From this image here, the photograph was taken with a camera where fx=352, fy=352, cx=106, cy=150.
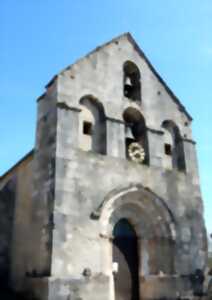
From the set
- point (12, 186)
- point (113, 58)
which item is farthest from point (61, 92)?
point (12, 186)

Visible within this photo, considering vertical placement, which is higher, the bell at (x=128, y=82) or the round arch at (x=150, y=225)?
the bell at (x=128, y=82)

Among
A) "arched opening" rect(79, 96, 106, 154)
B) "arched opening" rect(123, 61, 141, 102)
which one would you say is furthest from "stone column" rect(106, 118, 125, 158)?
"arched opening" rect(123, 61, 141, 102)

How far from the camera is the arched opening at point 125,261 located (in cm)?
1080

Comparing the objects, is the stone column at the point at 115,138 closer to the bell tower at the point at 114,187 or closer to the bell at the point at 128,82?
the bell tower at the point at 114,187

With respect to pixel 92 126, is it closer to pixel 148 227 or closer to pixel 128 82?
pixel 128 82

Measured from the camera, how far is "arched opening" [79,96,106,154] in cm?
1141

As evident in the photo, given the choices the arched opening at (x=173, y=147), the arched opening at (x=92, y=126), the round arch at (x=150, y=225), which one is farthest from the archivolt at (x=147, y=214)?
the arched opening at (x=173, y=147)

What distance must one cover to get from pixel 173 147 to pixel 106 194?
441cm

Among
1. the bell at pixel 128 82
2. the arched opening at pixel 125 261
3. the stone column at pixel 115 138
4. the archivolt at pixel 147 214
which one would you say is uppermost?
the bell at pixel 128 82

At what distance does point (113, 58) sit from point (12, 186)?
19.4ft

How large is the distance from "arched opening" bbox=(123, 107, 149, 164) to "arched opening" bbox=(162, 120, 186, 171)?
1113 millimetres

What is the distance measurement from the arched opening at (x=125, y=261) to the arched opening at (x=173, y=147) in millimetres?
3147

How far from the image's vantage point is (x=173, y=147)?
13.8m

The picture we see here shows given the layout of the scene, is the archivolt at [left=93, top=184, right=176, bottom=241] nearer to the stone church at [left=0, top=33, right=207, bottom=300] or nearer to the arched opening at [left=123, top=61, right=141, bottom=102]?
the stone church at [left=0, top=33, right=207, bottom=300]
